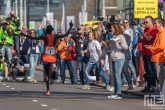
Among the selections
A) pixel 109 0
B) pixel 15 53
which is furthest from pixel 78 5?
pixel 15 53

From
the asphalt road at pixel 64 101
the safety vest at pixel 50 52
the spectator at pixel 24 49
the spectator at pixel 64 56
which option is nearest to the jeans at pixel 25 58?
the spectator at pixel 24 49

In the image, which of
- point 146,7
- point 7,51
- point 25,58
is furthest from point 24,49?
point 146,7

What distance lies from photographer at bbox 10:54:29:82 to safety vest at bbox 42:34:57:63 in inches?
256

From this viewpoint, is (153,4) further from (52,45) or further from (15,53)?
(15,53)

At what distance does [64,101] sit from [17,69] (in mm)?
9455

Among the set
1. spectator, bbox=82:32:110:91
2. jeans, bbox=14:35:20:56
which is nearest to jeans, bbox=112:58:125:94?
spectator, bbox=82:32:110:91

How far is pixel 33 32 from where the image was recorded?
2647cm

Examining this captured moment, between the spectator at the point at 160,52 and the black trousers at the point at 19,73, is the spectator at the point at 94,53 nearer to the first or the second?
the black trousers at the point at 19,73

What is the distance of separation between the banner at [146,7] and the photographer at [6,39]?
20.2ft

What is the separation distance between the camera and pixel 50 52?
64.2ft

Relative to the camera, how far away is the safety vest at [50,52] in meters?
19.5

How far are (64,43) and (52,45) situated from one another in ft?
19.7

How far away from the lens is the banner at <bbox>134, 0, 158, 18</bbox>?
893 inches

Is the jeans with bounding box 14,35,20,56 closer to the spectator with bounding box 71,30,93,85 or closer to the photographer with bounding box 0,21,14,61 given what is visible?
the photographer with bounding box 0,21,14,61
